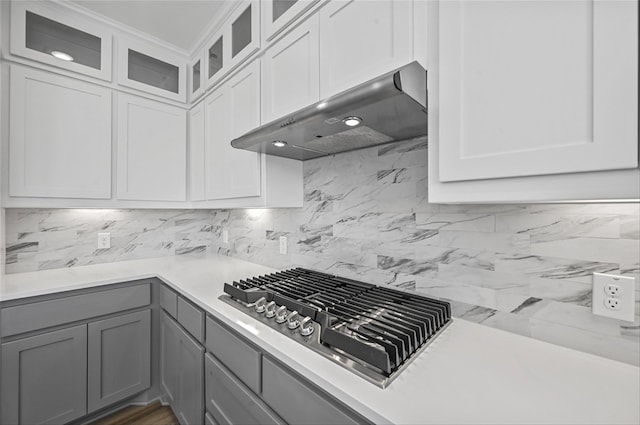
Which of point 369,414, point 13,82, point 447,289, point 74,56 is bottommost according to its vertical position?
point 369,414

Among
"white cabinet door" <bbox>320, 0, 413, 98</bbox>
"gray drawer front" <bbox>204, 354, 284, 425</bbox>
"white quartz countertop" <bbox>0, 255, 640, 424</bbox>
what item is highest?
"white cabinet door" <bbox>320, 0, 413, 98</bbox>

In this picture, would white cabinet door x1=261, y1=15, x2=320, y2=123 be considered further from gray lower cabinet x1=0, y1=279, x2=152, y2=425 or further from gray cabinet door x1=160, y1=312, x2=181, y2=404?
→ gray lower cabinet x1=0, y1=279, x2=152, y2=425

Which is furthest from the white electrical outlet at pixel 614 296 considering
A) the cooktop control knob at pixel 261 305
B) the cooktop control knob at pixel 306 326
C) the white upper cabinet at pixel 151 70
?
the white upper cabinet at pixel 151 70

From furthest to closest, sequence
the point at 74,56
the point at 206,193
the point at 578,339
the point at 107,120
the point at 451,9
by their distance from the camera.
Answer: the point at 206,193, the point at 107,120, the point at 74,56, the point at 578,339, the point at 451,9

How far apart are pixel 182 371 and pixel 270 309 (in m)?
0.92

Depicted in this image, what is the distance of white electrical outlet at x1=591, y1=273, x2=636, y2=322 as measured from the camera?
2.54 feet

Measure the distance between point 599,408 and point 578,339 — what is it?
30 centimetres

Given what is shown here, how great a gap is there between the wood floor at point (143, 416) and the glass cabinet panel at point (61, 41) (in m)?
2.34

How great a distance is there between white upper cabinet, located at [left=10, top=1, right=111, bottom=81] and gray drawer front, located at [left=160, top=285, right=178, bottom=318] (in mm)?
1526

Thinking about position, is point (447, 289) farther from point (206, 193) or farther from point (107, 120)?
point (107, 120)

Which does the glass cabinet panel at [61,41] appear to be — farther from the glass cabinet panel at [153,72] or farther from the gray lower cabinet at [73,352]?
the gray lower cabinet at [73,352]

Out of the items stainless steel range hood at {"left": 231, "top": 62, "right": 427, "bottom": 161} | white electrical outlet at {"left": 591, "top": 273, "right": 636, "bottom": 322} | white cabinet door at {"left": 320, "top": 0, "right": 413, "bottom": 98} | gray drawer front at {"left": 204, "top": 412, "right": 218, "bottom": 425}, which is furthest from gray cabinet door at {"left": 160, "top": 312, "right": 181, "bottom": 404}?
white electrical outlet at {"left": 591, "top": 273, "right": 636, "bottom": 322}

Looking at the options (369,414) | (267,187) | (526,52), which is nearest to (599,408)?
(369,414)

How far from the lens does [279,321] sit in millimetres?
1039
